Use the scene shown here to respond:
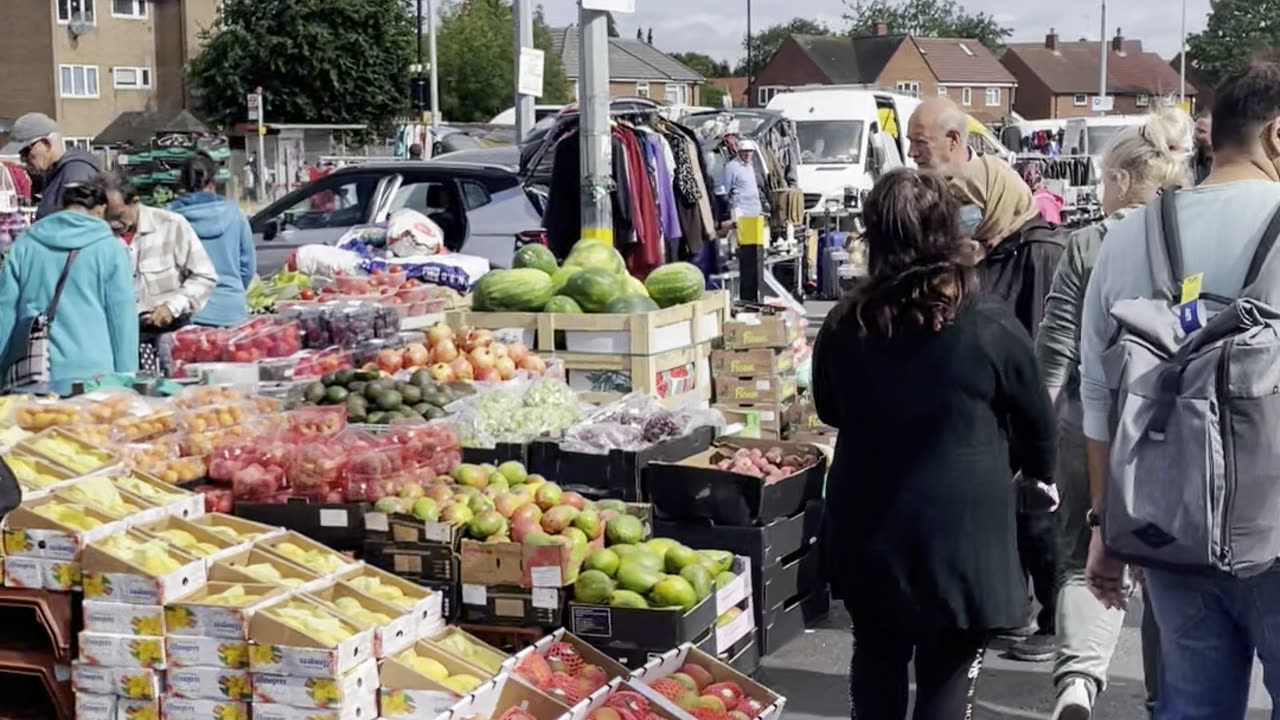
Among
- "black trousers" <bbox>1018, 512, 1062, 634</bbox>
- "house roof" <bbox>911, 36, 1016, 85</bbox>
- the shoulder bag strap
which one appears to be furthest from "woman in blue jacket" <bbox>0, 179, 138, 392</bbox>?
"house roof" <bbox>911, 36, 1016, 85</bbox>

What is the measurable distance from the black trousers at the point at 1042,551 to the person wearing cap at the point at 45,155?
5.49 meters

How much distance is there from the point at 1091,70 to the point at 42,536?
10069 cm

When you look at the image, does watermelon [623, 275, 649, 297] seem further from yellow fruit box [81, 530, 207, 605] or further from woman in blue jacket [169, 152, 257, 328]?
yellow fruit box [81, 530, 207, 605]

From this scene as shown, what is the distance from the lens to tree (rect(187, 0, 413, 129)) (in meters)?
52.0

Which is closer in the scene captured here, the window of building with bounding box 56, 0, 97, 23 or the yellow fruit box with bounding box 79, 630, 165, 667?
the yellow fruit box with bounding box 79, 630, 165, 667

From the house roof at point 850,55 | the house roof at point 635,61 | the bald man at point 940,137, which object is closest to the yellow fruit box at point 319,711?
the bald man at point 940,137

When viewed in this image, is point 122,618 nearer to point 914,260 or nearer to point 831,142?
point 914,260

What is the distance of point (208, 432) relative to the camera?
5.86 metres

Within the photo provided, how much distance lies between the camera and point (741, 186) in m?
16.1

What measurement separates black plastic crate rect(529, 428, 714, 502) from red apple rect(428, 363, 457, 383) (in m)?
1.04

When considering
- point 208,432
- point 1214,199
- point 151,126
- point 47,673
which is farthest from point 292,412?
point 151,126

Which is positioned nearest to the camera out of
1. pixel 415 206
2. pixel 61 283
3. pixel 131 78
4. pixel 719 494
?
pixel 719 494

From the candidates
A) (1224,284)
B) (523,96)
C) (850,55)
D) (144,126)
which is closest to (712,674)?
(1224,284)

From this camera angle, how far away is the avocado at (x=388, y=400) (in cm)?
624
